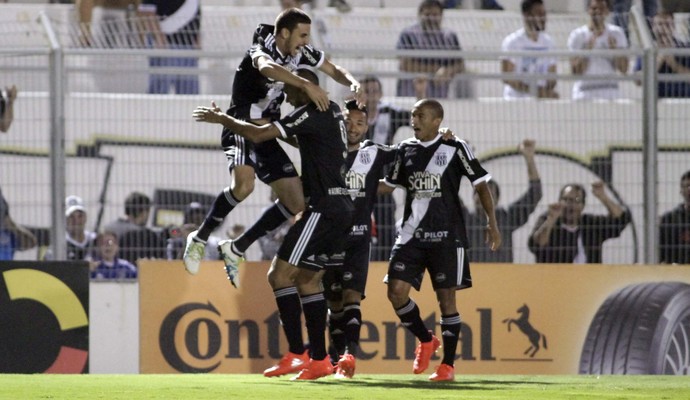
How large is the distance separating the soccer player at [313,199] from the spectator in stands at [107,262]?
365 cm

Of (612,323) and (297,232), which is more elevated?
(297,232)

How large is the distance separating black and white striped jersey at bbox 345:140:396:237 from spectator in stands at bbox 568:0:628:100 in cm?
318

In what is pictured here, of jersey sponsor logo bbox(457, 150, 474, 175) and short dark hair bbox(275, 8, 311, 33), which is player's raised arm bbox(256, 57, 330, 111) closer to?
short dark hair bbox(275, 8, 311, 33)

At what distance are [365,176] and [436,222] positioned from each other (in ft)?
3.52

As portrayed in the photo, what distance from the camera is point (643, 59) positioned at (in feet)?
42.4

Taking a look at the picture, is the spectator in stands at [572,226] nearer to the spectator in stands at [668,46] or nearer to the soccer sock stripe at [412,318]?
the spectator in stands at [668,46]

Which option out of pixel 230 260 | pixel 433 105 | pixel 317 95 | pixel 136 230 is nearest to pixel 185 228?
pixel 136 230

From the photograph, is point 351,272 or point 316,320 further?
point 351,272

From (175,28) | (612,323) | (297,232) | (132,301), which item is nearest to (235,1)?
(175,28)

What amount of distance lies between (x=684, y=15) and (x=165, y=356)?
7008mm

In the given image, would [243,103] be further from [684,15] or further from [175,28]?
[684,15]

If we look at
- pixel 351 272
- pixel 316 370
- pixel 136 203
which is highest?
pixel 136 203

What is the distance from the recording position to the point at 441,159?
10.1 m

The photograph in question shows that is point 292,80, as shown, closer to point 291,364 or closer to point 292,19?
point 292,19
